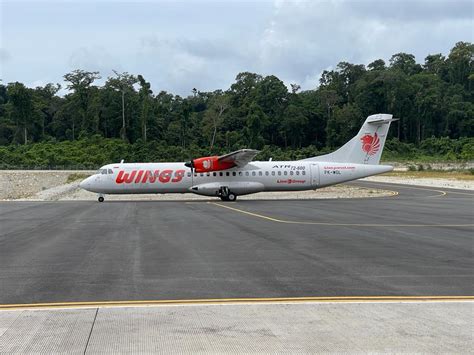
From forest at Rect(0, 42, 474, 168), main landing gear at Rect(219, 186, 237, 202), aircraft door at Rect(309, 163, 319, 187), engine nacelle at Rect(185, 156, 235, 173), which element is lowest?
main landing gear at Rect(219, 186, 237, 202)

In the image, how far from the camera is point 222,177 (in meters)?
35.9

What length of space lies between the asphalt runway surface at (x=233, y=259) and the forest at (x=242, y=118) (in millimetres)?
68367

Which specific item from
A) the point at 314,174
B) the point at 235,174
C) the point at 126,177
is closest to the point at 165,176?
the point at 126,177

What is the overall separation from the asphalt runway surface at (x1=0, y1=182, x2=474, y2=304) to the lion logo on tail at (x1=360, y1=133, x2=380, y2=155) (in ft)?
58.3

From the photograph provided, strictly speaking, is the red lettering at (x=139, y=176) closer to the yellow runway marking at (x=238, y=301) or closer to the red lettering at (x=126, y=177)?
the red lettering at (x=126, y=177)

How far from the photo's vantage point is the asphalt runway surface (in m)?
8.48

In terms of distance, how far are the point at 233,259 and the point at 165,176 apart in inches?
962

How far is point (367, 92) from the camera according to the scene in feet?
350

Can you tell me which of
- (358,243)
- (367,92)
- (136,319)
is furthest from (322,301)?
(367,92)

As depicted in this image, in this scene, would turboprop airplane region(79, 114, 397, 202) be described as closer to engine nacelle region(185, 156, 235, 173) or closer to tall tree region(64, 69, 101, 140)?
engine nacelle region(185, 156, 235, 173)

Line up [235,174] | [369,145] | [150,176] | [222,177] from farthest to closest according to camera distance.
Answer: [369,145] < [235,174] < [222,177] < [150,176]

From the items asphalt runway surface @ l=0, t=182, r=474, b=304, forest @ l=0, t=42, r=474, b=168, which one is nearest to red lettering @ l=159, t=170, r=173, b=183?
asphalt runway surface @ l=0, t=182, r=474, b=304

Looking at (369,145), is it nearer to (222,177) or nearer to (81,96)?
(222,177)

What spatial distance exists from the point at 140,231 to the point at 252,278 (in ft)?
26.6
